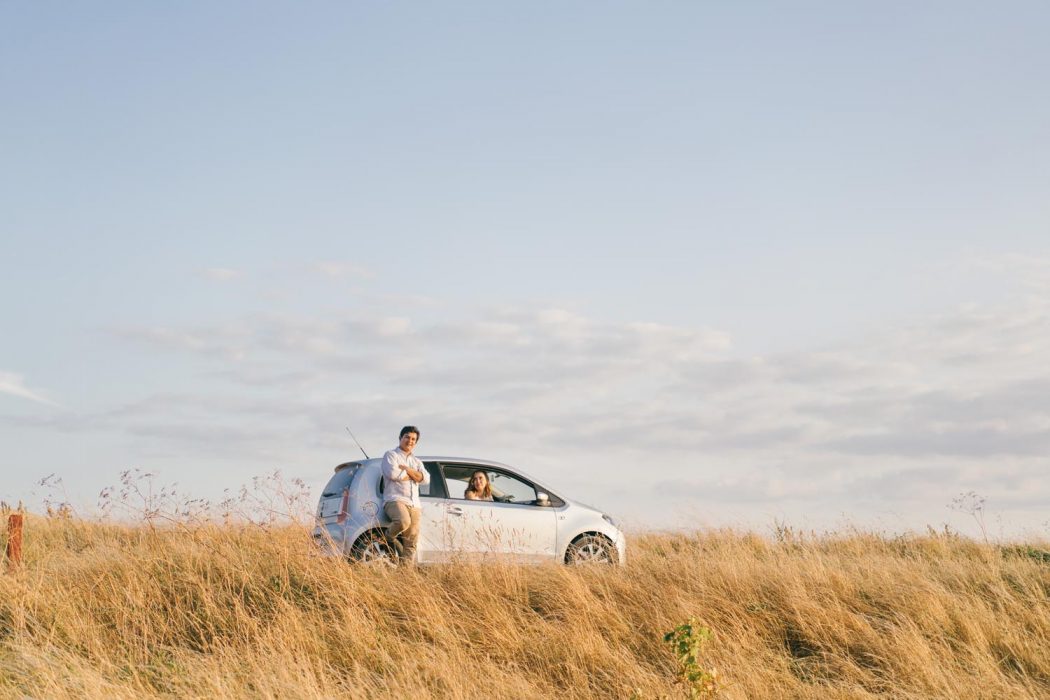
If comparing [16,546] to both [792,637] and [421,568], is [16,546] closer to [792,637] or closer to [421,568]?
[421,568]

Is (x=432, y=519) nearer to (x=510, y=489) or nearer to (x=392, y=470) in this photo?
(x=392, y=470)

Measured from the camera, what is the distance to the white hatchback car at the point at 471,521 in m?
12.6

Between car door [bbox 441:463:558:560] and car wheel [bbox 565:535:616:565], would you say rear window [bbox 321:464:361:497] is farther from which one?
car wheel [bbox 565:535:616:565]

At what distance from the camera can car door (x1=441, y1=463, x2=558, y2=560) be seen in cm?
1281

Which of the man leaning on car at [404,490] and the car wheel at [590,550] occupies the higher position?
Answer: the man leaning on car at [404,490]

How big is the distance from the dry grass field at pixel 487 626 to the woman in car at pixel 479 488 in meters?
1.48

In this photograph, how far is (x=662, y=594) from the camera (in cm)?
1109

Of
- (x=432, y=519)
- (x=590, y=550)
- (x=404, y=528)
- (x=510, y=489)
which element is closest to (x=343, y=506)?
(x=404, y=528)

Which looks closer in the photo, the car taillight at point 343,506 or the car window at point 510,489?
the car taillight at point 343,506

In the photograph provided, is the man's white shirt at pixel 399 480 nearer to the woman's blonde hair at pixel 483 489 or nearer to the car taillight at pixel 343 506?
the car taillight at pixel 343 506

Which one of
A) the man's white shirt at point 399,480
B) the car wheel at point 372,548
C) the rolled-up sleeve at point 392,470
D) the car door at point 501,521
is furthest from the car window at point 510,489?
the rolled-up sleeve at point 392,470

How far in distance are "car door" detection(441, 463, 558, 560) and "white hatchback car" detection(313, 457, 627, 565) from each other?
0.04ft

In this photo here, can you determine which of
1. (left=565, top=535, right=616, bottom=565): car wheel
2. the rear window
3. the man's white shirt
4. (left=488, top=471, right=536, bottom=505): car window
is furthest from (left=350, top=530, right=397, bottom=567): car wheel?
(left=565, top=535, right=616, bottom=565): car wheel

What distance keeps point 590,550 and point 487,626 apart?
4102 millimetres
